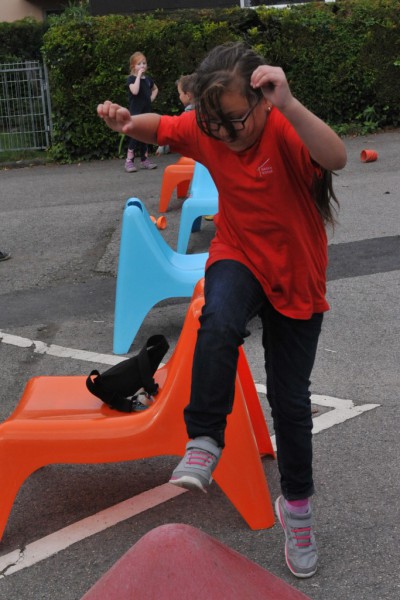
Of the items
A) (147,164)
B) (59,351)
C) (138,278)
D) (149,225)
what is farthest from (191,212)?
(147,164)

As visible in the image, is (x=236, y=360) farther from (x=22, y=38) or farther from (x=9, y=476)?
(x=22, y=38)

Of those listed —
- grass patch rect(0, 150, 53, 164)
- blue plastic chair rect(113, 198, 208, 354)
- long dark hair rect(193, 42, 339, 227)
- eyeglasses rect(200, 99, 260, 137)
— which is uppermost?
long dark hair rect(193, 42, 339, 227)

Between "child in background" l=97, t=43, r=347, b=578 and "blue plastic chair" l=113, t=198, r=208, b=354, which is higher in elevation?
"child in background" l=97, t=43, r=347, b=578

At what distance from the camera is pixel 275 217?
9.98ft

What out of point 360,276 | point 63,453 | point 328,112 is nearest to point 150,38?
point 328,112

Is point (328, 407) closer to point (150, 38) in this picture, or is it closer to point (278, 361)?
point (278, 361)

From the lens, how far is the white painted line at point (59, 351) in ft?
19.6

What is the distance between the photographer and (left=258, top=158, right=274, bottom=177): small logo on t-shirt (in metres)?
3.00

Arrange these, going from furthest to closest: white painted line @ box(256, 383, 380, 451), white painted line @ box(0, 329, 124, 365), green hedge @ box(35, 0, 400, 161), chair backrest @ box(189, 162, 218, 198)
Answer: green hedge @ box(35, 0, 400, 161) → chair backrest @ box(189, 162, 218, 198) → white painted line @ box(0, 329, 124, 365) → white painted line @ box(256, 383, 380, 451)

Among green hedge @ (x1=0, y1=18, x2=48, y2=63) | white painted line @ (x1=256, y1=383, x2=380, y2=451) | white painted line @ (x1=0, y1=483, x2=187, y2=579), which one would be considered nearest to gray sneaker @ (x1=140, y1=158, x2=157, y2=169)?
green hedge @ (x1=0, y1=18, x2=48, y2=63)

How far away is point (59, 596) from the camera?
3.29 metres

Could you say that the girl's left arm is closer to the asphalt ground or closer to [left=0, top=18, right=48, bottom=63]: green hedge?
the asphalt ground

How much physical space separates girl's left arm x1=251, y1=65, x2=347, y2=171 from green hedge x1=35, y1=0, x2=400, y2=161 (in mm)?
13104

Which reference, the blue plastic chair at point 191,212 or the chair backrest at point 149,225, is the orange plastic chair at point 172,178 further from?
the chair backrest at point 149,225
